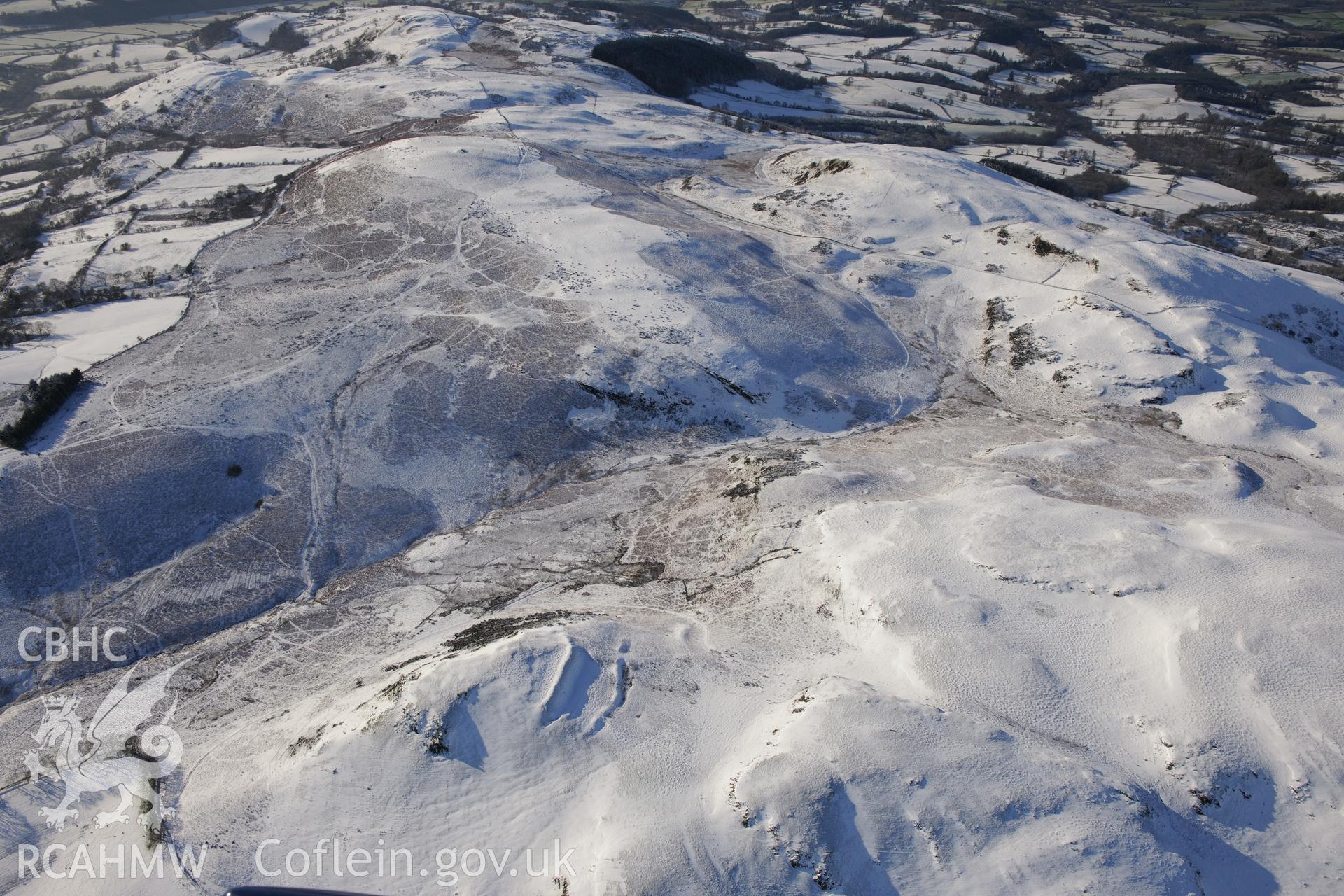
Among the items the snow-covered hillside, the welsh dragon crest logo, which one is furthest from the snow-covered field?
the welsh dragon crest logo

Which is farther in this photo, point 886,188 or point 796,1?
point 796,1

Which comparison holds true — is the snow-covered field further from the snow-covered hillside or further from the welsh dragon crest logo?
the welsh dragon crest logo

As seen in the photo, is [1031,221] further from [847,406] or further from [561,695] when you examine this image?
[561,695]

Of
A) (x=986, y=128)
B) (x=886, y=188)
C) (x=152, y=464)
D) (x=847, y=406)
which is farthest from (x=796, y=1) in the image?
(x=152, y=464)

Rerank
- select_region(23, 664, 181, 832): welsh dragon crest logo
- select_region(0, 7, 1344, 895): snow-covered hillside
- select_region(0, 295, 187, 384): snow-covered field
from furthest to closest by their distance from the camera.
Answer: select_region(0, 295, 187, 384): snow-covered field → select_region(23, 664, 181, 832): welsh dragon crest logo → select_region(0, 7, 1344, 895): snow-covered hillside

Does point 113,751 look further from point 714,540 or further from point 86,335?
point 86,335
